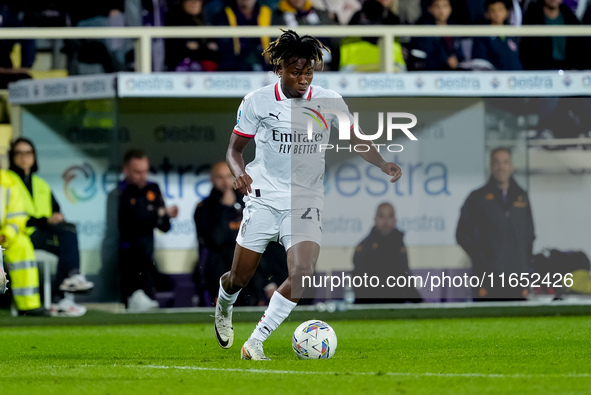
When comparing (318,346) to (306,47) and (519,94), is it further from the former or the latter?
(519,94)

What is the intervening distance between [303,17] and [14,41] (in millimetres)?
3102

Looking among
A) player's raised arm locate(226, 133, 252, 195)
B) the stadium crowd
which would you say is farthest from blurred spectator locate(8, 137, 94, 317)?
player's raised arm locate(226, 133, 252, 195)

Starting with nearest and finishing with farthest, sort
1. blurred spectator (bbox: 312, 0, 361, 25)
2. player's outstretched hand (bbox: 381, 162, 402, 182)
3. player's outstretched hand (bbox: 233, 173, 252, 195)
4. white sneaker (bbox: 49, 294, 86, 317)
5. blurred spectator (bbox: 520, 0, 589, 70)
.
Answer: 1. player's outstretched hand (bbox: 233, 173, 252, 195)
2. player's outstretched hand (bbox: 381, 162, 402, 182)
3. white sneaker (bbox: 49, 294, 86, 317)
4. blurred spectator (bbox: 520, 0, 589, 70)
5. blurred spectator (bbox: 312, 0, 361, 25)

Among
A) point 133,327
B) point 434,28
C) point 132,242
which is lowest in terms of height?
point 133,327

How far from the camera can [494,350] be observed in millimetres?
8289

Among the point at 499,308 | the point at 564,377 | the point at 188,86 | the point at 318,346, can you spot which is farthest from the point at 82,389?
the point at 499,308

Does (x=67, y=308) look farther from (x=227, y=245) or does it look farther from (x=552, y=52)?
(x=552, y=52)

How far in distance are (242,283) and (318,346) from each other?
26.9 inches

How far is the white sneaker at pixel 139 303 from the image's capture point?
12.2 metres

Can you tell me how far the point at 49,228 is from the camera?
12.4 meters

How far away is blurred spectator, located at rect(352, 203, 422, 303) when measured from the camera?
12414 mm

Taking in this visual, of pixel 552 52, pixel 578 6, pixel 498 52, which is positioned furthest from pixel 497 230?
pixel 578 6

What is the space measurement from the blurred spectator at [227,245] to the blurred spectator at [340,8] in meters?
2.35

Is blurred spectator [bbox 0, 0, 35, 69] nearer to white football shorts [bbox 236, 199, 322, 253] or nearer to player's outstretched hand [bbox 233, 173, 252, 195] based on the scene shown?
white football shorts [bbox 236, 199, 322, 253]
